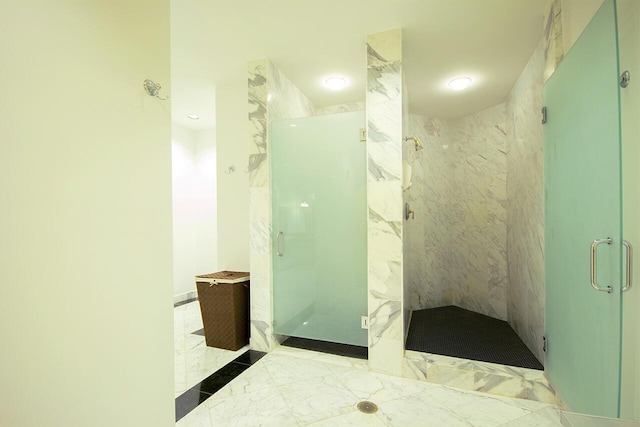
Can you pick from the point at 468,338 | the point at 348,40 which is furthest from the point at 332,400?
the point at 348,40

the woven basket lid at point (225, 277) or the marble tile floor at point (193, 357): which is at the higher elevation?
the woven basket lid at point (225, 277)

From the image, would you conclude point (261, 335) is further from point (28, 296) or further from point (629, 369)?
point (629, 369)

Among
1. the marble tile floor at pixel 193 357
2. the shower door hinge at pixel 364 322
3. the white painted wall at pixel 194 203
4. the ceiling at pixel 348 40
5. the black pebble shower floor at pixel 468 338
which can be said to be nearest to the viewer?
the ceiling at pixel 348 40

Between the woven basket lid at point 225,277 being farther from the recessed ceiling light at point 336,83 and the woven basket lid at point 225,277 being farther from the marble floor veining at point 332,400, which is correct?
the recessed ceiling light at point 336,83

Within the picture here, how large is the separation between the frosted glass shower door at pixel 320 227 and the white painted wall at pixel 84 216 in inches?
50.3

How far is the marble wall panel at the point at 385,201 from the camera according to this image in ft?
6.81

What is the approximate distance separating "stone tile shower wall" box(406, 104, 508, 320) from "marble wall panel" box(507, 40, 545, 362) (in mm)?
237

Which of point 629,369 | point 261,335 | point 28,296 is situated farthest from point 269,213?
point 629,369

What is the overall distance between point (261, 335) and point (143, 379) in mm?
1418

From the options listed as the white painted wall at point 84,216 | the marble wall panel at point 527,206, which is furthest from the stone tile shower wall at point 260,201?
the marble wall panel at point 527,206

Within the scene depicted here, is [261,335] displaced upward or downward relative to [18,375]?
downward

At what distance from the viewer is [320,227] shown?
2.45m

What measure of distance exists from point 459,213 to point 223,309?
125 inches

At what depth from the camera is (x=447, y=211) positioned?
3783 millimetres
